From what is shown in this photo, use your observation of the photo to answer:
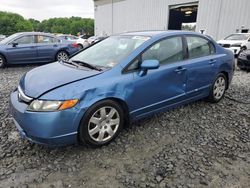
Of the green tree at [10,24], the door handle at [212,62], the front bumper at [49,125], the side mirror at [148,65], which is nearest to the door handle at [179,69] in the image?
the side mirror at [148,65]

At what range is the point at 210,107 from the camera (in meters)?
4.16

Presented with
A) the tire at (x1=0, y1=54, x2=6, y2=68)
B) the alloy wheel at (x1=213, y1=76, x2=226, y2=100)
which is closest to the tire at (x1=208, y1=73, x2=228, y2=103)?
the alloy wheel at (x1=213, y1=76, x2=226, y2=100)

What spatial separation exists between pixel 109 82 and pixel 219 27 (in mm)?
17966

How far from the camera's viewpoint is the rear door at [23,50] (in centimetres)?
786

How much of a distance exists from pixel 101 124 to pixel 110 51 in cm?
119

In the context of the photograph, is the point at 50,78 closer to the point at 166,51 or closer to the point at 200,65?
the point at 166,51

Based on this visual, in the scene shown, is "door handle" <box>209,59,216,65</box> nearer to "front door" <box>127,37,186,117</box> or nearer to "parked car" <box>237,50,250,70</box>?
"front door" <box>127,37,186,117</box>

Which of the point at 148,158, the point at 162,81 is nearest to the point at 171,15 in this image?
the point at 162,81

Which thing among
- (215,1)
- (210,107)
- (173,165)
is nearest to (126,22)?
(215,1)

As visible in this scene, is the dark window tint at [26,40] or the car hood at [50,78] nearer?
the car hood at [50,78]

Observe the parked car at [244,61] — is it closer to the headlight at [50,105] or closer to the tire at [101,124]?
the tire at [101,124]

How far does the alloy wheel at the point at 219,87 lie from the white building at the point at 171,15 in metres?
14.5

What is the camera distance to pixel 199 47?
12.5ft

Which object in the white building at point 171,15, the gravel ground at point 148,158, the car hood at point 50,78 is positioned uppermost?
the white building at point 171,15
